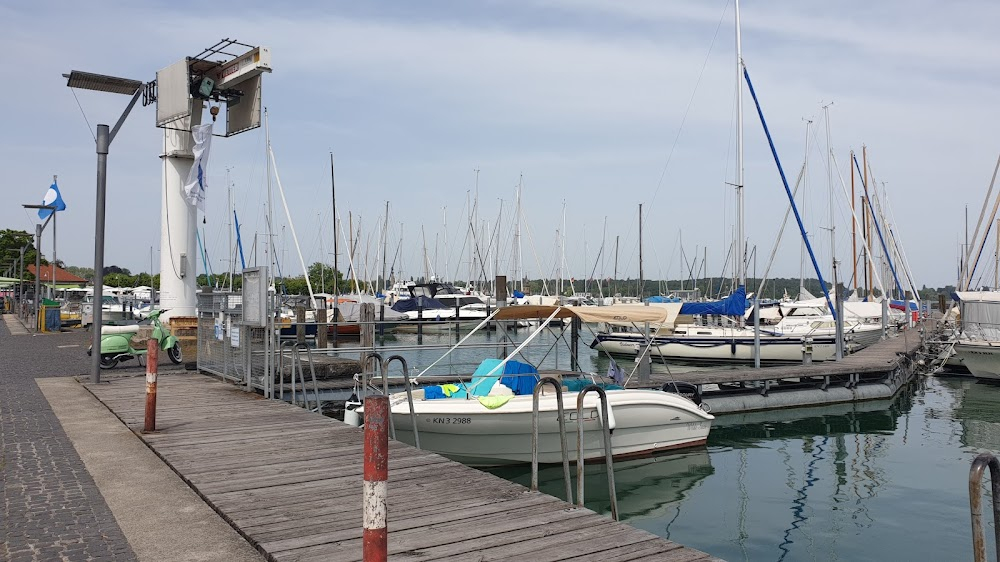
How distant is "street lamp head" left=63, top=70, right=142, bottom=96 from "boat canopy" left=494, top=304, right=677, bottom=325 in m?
9.06

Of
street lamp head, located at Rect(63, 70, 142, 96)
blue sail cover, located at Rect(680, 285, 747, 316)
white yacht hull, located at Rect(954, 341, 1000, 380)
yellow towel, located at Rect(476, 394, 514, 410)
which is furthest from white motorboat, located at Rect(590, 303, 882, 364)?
street lamp head, located at Rect(63, 70, 142, 96)

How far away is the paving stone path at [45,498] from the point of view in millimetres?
5695

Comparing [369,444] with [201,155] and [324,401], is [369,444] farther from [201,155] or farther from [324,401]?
[201,155]

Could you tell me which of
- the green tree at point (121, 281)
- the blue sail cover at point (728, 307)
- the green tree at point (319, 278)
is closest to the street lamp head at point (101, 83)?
the blue sail cover at point (728, 307)

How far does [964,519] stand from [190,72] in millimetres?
19183

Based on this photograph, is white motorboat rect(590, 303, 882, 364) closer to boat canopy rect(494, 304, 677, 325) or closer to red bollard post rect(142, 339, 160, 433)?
boat canopy rect(494, 304, 677, 325)

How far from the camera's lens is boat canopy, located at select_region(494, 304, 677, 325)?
49.6 ft

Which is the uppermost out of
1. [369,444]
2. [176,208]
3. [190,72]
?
[190,72]

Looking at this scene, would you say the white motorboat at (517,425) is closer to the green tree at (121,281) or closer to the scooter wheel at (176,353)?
the scooter wheel at (176,353)

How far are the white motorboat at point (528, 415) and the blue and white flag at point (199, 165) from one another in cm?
949

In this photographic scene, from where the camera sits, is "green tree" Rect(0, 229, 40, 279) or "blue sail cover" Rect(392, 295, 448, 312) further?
"green tree" Rect(0, 229, 40, 279)

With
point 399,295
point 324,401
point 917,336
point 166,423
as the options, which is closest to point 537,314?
point 324,401

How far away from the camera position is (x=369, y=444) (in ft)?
13.8

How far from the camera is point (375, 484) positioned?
417cm
